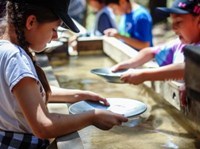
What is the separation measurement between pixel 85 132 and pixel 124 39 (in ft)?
7.96

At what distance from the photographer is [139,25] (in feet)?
15.6

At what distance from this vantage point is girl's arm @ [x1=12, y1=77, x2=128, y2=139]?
1.71 meters

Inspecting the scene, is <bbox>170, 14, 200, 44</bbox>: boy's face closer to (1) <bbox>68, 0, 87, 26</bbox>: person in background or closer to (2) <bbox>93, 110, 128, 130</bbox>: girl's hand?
(2) <bbox>93, 110, 128, 130</bbox>: girl's hand

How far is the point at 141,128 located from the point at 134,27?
97.3 inches

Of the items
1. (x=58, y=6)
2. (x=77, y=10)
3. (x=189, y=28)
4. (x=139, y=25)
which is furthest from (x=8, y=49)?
(x=77, y=10)

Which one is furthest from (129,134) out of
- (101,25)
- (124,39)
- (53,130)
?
(101,25)

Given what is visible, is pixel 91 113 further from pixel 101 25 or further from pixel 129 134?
pixel 101 25

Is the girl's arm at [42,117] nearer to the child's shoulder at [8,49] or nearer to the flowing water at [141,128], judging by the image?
the child's shoulder at [8,49]

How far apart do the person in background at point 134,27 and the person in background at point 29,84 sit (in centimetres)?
276

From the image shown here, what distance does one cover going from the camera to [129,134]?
2367 mm

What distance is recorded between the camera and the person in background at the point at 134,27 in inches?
185

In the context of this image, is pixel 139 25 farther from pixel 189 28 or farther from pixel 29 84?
pixel 29 84

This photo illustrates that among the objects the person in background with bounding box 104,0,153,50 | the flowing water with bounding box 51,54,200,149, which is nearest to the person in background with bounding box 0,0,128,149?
the flowing water with bounding box 51,54,200,149

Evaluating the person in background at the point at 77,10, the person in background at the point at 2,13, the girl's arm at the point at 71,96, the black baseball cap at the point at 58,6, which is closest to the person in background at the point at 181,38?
the girl's arm at the point at 71,96
